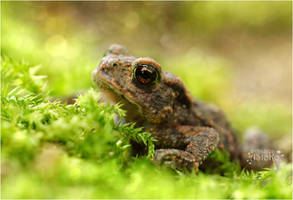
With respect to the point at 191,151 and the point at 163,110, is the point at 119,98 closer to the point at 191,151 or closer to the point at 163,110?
the point at 163,110

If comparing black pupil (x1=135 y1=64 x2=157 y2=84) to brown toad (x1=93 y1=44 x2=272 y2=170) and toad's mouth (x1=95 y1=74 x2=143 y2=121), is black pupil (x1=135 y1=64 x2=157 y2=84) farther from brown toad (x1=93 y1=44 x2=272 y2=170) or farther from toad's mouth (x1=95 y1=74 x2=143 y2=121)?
toad's mouth (x1=95 y1=74 x2=143 y2=121)

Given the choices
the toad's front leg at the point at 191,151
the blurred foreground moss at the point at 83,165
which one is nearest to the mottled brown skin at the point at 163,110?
the toad's front leg at the point at 191,151

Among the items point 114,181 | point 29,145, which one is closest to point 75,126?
point 29,145

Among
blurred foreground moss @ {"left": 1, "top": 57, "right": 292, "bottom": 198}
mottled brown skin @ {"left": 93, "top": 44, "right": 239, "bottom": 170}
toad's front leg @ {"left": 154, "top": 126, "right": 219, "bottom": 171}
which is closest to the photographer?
blurred foreground moss @ {"left": 1, "top": 57, "right": 292, "bottom": 198}

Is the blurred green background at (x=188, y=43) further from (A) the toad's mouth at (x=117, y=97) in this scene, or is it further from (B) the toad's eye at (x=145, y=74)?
(B) the toad's eye at (x=145, y=74)

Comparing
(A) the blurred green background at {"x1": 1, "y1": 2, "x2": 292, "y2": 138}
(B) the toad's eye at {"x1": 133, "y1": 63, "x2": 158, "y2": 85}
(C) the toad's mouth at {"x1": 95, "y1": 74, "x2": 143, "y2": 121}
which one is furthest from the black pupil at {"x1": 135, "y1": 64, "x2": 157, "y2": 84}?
(A) the blurred green background at {"x1": 1, "y1": 2, "x2": 292, "y2": 138}

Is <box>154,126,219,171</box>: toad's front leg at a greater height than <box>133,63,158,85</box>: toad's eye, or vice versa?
<box>133,63,158,85</box>: toad's eye

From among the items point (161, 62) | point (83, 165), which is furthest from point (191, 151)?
point (161, 62)
